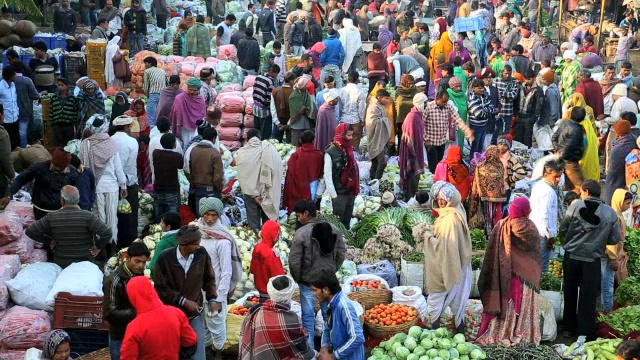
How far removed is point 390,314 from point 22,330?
338 cm

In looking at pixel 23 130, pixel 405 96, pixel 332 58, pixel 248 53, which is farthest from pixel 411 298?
pixel 248 53

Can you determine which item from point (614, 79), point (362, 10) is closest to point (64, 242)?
point (614, 79)

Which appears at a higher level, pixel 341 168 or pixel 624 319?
pixel 341 168

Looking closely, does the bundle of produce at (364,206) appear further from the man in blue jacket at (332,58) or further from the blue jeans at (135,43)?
the blue jeans at (135,43)

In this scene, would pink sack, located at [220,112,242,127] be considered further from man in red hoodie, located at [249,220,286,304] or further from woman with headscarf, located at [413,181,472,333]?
man in red hoodie, located at [249,220,286,304]

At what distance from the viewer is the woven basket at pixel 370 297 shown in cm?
962

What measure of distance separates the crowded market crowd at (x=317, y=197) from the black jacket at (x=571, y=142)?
0.03 m

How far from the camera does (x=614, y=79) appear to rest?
16.1 m

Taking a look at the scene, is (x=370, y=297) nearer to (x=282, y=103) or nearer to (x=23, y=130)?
(x=282, y=103)

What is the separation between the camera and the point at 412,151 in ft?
41.9

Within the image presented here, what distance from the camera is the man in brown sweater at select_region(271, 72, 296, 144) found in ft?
46.4

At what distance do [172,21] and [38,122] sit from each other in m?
8.21

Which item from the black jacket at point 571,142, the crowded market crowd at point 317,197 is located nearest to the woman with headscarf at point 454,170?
the crowded market crowd at point 317,197

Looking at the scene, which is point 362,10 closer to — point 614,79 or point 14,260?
point 614,79
